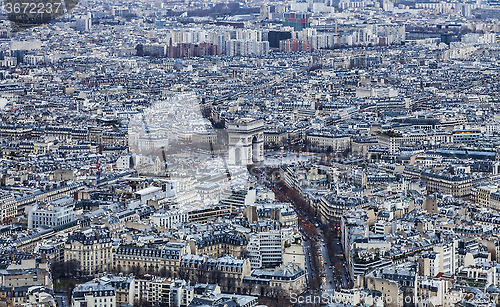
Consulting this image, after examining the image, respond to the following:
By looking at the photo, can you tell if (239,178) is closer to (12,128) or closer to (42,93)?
(12,128)

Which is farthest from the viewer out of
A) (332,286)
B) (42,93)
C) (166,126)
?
(42,93)

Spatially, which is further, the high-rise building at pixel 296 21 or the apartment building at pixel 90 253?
the high-rise building at pixel 296 21

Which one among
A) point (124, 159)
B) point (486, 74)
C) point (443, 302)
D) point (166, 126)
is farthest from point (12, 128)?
point (486, 74)

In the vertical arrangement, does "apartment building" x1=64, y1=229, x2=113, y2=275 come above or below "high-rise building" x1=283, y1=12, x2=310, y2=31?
above

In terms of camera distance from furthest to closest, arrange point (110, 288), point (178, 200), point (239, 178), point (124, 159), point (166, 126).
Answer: point (166, 126), point (124, 159), point (239, 178), point (178, 200), point (110, 288)

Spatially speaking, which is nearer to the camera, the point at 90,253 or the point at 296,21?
the point at 90,253

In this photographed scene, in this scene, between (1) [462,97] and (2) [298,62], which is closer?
(1) [462,97]

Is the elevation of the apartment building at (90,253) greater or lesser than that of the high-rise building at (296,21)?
greater

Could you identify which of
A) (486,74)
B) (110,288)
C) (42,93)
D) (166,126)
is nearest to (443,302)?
(110,288)

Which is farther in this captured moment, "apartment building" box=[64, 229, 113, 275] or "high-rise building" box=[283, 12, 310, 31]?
"high-rise building" box=[283, 12, 310, 31]
